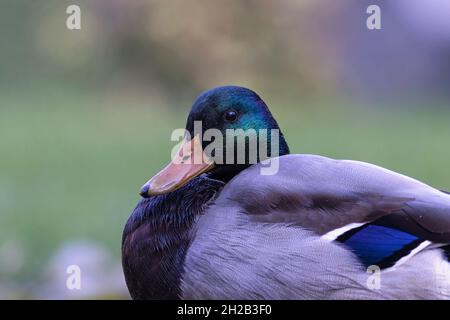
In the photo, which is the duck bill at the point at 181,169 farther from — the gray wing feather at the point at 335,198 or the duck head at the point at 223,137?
the gray wing feather at the point at 335,198

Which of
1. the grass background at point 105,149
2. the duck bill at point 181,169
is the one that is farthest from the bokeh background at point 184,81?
the duck bill at point 181,169

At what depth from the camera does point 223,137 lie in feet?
6.81

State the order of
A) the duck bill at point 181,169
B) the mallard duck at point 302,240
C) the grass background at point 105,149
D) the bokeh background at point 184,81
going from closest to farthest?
1. the mallard duck at point 302,240
2. the duck bill at point 181,169
3. the grass background at point 105,149
4. the bokeh background at point 184,81

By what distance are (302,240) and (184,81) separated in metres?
4.41

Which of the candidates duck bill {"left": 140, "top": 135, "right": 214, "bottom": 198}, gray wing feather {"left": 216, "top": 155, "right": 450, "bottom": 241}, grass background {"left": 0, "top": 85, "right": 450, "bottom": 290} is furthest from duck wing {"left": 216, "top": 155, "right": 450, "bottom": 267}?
grass background {"left": 0, "top": 85, "right": 450, "bottom": 290}

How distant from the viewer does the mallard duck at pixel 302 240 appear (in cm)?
178

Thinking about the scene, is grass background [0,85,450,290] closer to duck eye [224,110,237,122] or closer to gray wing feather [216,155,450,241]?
duck eye [224,110,237,122]

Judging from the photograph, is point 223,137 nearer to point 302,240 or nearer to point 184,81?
point 302,240

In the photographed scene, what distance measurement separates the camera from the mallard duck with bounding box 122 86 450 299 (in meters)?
1.78

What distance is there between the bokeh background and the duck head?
1907 mm

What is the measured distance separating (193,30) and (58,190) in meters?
2.25

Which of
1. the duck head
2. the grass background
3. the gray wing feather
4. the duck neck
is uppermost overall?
the duck head
